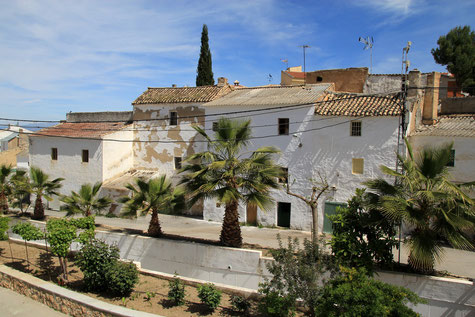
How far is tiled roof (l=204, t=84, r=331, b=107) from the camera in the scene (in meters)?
20.1

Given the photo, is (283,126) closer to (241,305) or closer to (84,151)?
(241,305)

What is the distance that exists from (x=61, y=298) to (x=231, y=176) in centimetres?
665

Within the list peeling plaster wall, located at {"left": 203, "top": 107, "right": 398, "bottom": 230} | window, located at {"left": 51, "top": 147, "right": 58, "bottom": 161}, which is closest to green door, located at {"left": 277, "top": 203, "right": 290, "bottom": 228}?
peeling plaster wall, located at {"left": 203, "top": 107, "right": 398, "bottom": 230}

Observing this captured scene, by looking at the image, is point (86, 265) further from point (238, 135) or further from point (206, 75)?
point (206, 75)

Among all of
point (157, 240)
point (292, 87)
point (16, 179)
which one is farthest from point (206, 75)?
point (157, 240)

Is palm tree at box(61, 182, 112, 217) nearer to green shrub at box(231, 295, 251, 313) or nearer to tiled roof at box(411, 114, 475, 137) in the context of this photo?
green shrub at box(231, 295, 251, 313)

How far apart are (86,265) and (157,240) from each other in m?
3.50

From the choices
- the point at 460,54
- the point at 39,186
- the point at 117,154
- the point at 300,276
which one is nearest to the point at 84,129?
the point at 117,154

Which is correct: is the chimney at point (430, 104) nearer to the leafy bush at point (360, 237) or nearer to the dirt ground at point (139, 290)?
the leafy bush at point (360, 237)

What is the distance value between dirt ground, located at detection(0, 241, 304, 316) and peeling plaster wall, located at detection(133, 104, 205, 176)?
10.2 m

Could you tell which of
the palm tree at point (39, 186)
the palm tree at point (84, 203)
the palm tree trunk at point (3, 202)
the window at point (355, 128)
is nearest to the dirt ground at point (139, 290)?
the palm tree at point (84, 203)

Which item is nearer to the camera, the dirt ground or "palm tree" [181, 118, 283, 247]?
the dirt ground

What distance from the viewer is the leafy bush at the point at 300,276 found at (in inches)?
388

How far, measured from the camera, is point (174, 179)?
24.7 metres
